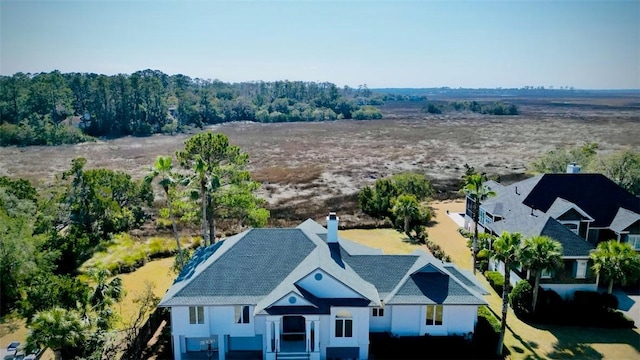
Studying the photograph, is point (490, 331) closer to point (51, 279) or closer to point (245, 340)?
point (245, 340)

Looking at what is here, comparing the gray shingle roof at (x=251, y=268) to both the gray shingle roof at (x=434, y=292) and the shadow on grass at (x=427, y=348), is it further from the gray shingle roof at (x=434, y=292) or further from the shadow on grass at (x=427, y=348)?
the shadow on grass at (x=427, y=348)

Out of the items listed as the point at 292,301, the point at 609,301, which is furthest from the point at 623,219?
the point at 292,301

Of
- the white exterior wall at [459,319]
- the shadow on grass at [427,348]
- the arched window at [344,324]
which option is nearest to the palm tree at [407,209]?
the white exterior wall at [459,319]

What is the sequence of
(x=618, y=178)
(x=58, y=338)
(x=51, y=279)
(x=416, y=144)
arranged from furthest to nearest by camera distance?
1. (x=416, y=144)
2. (x=618, y=178)
3. (x=51, y=279)
4. (x=58, y=338)

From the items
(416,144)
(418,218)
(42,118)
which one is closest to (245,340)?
(418,218)

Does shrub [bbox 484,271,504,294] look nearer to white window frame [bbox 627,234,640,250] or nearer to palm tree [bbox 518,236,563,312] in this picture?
palm tree [bbox 518,236,563,312]

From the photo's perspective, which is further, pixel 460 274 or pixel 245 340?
pixel 460 274
